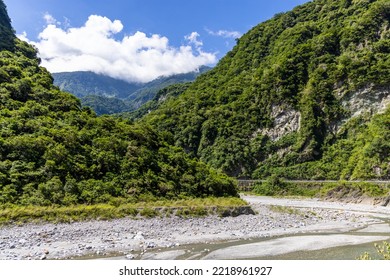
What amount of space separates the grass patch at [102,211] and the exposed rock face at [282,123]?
5798 centimetres

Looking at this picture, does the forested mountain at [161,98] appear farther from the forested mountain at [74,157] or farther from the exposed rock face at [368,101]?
the forested mountain at [74,157]

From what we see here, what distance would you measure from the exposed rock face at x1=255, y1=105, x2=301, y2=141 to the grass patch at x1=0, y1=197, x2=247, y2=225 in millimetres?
57977

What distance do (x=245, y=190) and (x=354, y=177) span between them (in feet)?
78.7

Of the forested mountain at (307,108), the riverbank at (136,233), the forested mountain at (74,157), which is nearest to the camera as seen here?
the riverbank at (136,233)

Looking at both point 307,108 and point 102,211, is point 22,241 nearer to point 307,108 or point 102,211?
point 102,211

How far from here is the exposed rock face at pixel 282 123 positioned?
94.0 metres

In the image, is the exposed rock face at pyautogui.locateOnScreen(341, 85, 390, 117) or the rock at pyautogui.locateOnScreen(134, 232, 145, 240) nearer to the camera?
the rock at pyautogui.locateOnScreen(134, 232, 145, 240)

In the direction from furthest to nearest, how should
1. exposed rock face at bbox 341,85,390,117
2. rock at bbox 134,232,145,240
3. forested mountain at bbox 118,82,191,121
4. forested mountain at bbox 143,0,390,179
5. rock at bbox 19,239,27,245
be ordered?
forested mountain at bbox 118,82,191,121, exposed rock face at bbox 341,85,390,117, forested mountain at bbox 143,0,390,179, rock at bbox 134,232,145,240, rock at bbox 19,239,27,245

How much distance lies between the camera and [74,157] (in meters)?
38.7

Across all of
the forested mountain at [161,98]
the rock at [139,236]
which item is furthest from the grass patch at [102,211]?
the forested mountain at [161,98]

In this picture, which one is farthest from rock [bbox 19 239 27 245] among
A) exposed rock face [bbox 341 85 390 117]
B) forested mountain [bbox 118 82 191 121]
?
forested mountain [bbox 118 82 191 121]

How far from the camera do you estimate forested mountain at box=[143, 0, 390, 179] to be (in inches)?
3196

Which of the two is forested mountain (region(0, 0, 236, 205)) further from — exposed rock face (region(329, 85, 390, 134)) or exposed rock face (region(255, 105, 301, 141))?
exposed rock face (region(329, 85, 390, 134))
